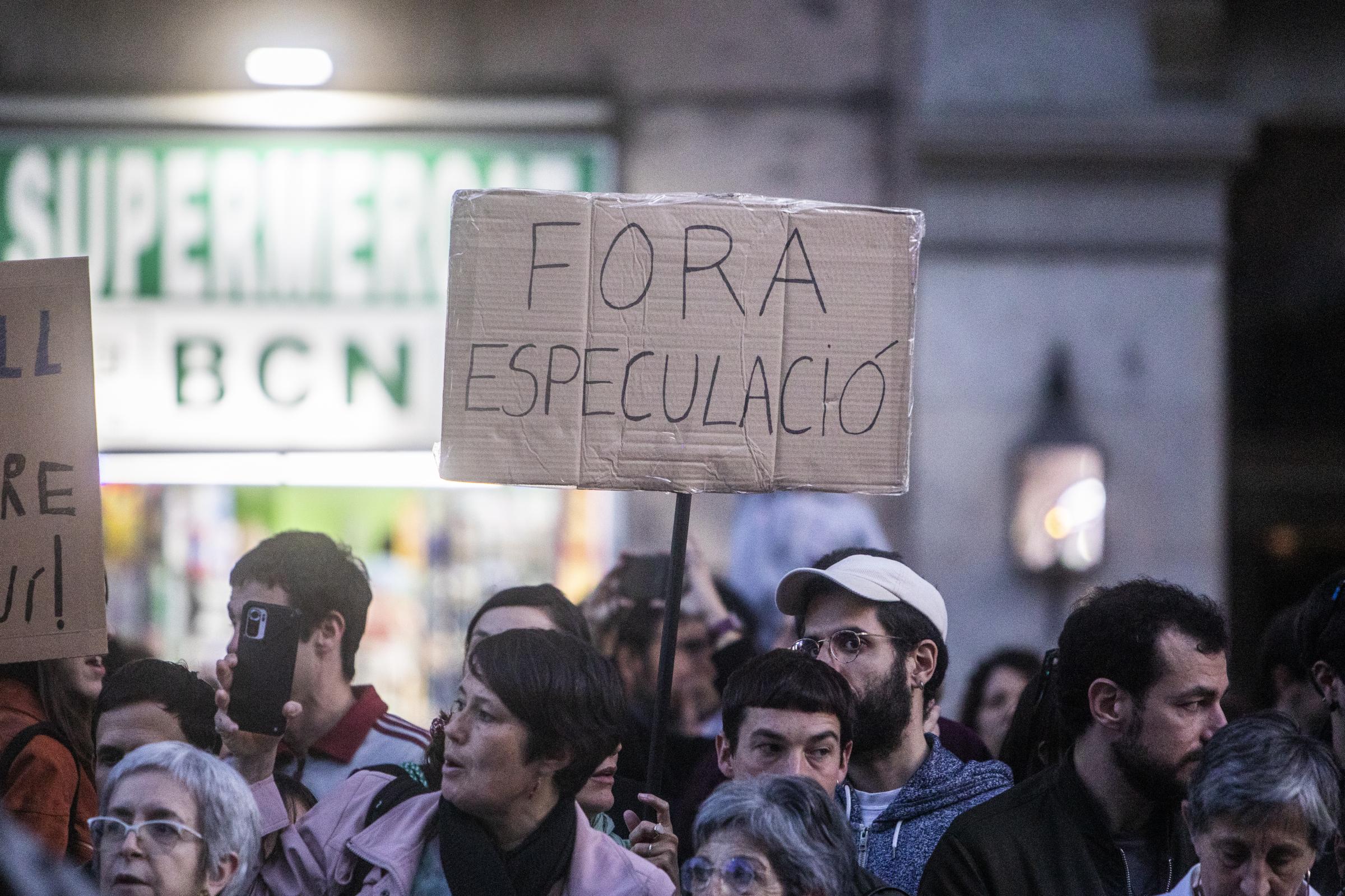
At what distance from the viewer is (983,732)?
5094 millimetres

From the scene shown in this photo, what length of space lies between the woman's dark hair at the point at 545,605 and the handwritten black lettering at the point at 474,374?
0.74 m

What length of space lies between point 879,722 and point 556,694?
779 millimetres

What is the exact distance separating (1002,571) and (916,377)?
3.29 feet

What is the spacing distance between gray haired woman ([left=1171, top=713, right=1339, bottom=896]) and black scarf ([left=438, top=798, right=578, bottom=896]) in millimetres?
1142

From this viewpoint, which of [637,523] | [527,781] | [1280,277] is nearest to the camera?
[527,781]

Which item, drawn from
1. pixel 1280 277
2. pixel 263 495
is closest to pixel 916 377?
pixel 1280 277

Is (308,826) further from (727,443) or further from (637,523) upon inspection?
(637,523)

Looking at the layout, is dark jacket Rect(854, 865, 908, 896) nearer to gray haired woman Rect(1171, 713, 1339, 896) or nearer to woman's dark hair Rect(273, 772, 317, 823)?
gray haired woman Rect(1171, 713, 1339, 896)

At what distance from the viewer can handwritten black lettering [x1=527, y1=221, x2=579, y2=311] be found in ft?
10.7

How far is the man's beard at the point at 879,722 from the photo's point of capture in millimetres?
3453

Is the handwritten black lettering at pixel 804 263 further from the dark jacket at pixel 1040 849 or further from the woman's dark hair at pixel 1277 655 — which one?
the woman's dark hair at pixel 1277 655

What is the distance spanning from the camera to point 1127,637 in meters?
3.21

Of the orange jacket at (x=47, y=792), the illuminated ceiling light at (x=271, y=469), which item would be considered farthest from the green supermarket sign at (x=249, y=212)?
the orange jacket at (x=47, y=792)

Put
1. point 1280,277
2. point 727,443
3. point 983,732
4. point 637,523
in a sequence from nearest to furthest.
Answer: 1. point 727,443
2. point 983,732
3. point 637,523
4. point 1280,277
